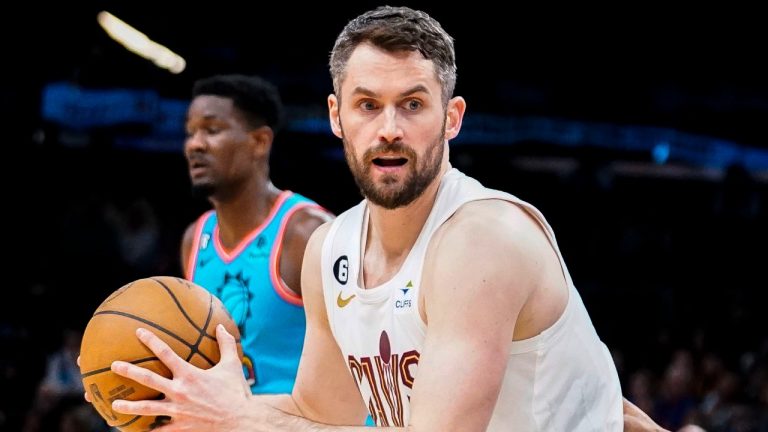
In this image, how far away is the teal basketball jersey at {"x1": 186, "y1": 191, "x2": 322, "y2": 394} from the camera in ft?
14.1

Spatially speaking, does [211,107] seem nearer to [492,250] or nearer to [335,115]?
[335,115]

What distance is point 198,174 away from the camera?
4.65 metres

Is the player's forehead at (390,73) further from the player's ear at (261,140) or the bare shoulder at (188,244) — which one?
the bare shoulder at (188,244)

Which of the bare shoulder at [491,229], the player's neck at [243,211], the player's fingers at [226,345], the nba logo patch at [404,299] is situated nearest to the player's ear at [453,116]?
the bare shoulder at [491,229]

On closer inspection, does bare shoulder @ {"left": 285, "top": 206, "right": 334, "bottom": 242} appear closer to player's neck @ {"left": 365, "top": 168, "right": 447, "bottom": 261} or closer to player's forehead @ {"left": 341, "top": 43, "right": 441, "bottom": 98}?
player's neck @ {"left": 365, "top": 168, "right": 447, "bottom": 261}

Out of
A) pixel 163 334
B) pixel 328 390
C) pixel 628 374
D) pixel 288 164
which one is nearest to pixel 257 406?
pixel 163 334

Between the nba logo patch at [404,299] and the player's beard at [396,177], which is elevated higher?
the player's beard at [396,177]

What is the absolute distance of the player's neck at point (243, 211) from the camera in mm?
4645

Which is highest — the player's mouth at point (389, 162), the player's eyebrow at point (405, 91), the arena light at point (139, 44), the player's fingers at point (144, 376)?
the arena light at point (139, 44)

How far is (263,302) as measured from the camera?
4.34m

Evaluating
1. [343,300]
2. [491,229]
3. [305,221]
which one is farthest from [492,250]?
[305,221]

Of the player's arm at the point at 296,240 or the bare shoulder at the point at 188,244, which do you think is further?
the bare shoulder at the point at 188,244

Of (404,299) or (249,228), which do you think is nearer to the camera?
(404,299)

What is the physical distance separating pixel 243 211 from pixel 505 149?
720cm
